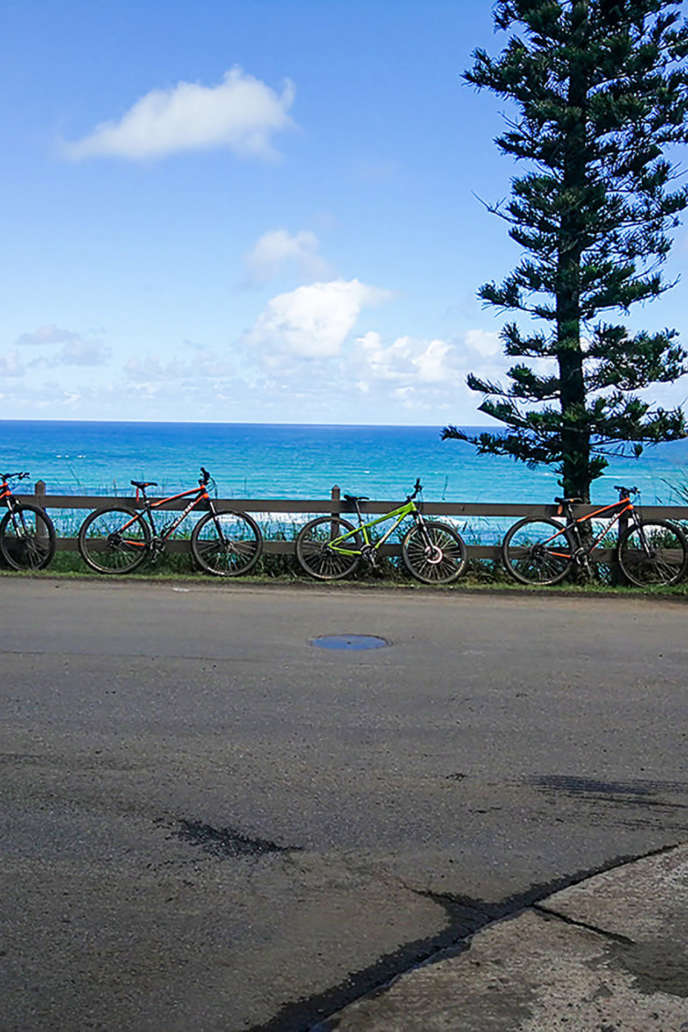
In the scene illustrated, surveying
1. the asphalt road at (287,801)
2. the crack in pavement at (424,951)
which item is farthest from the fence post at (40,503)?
the crack in pavement at (424,951)

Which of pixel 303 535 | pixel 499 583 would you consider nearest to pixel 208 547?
pixel 303 535

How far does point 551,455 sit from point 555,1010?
14.2 metres

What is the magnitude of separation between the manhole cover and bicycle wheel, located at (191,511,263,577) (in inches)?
181

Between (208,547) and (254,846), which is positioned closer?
(254,846)

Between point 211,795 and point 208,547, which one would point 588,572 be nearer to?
point 208,547

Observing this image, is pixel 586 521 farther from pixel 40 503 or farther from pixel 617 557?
pixel 40 503

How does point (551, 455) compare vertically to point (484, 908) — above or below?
above

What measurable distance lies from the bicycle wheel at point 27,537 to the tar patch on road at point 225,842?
10.5 meters

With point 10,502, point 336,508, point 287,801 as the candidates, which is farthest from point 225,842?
point 10,502

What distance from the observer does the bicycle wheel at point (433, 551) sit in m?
14.1

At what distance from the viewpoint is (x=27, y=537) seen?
14.9m

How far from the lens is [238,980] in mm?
3592

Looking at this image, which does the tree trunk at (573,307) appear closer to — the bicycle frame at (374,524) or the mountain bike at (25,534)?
the bicycle frame at (374,524)

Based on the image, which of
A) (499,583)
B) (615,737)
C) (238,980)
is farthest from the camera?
(499,583)
